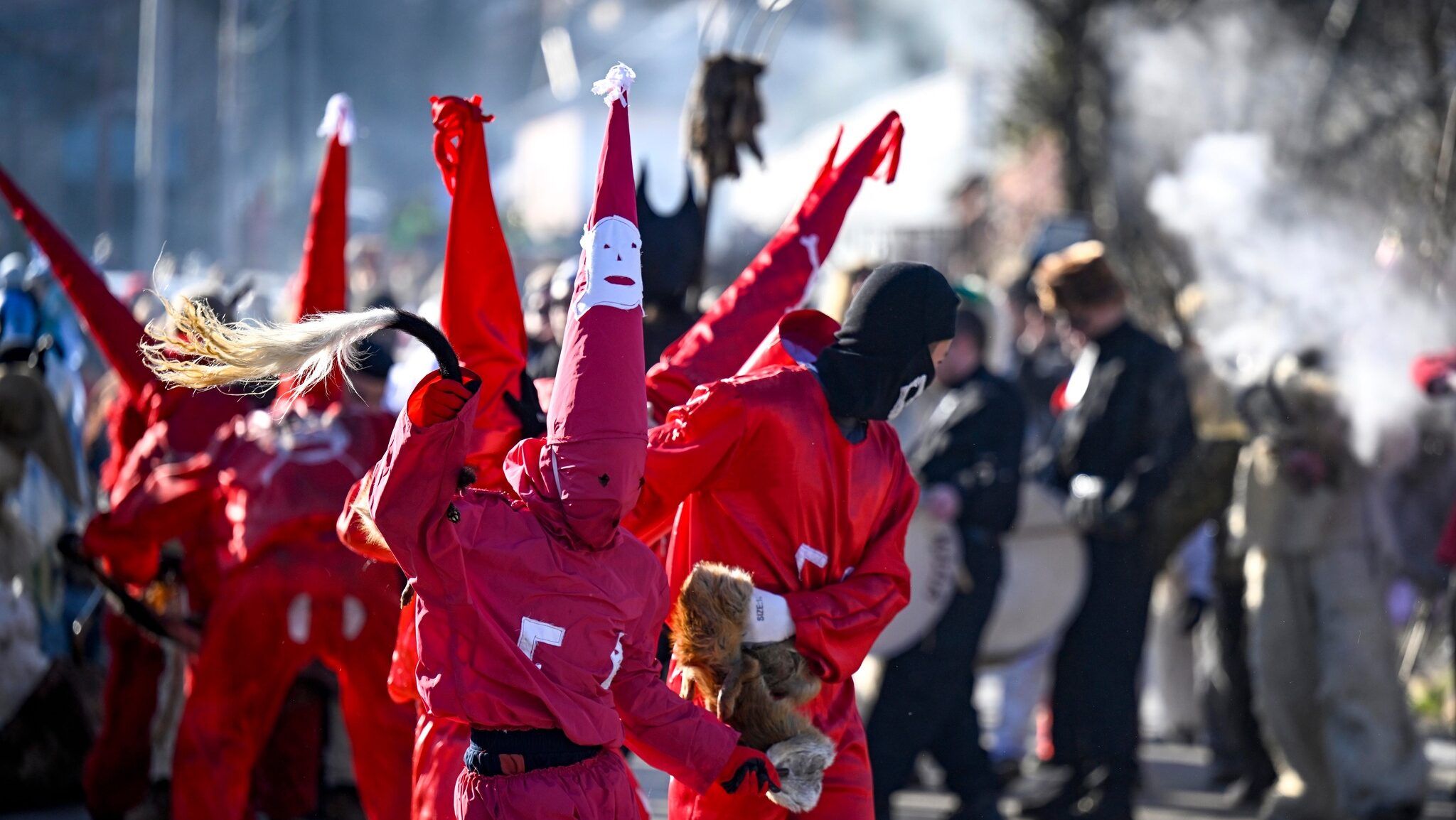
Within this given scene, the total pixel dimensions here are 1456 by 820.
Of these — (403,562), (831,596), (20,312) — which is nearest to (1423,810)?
(831,596)

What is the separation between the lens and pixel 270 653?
4828mm

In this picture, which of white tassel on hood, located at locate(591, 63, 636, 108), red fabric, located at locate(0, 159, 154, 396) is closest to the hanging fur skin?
white tassel on hood, located at locate(591, 63, 636, 108)

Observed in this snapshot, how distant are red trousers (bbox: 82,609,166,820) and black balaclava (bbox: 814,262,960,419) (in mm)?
3016

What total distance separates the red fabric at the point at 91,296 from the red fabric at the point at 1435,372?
4663mm

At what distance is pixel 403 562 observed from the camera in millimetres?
3008

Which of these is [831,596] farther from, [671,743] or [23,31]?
[23,31]

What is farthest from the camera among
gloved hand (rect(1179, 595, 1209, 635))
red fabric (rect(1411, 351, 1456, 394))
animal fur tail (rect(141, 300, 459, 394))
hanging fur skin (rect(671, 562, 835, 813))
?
gloved hand (rect(1179, 595, 1209, 635))

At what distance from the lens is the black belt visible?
311cm

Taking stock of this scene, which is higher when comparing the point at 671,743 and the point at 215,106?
the point at 215,106

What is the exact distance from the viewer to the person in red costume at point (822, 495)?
3736mm

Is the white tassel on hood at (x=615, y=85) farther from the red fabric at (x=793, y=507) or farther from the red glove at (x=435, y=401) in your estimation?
the red fabric at (x=793, y=507)

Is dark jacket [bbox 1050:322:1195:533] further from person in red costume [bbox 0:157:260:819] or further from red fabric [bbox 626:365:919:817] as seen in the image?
person in red costume [bbox 0:157:260:819]

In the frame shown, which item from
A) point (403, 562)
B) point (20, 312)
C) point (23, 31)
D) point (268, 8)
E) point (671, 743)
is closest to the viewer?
point (403, 562)

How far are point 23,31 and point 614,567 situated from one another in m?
28.3
